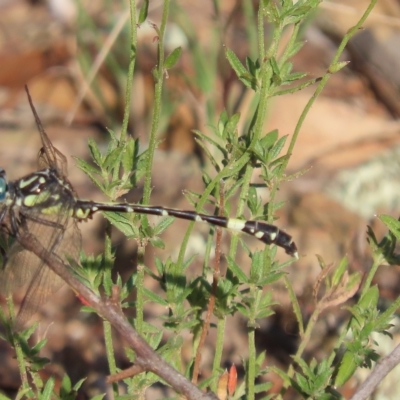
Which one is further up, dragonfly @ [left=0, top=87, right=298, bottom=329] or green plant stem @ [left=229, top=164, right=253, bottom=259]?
green plant stem @ [left=229, top=164, right=253, bottom=259]

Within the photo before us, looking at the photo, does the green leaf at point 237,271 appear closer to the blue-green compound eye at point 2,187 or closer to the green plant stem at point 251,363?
the green plant stem at point 251,363

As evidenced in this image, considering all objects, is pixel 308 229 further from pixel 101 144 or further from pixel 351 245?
pixel 101 144

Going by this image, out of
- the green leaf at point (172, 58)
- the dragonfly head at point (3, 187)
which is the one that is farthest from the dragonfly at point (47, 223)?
the green leaf at point (172, 58)

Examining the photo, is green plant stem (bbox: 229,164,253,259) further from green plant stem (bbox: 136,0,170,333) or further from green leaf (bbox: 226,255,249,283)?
green plant stem (bbox: 136,0,170,333)

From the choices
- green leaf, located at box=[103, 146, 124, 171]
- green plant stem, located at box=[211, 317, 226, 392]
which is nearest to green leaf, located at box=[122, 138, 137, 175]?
green leaf, located at box=[103, 146, 124, 171]

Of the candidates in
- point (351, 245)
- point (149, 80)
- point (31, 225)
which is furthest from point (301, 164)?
point (31, 225)

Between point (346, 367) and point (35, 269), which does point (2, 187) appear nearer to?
point (35, 269)
